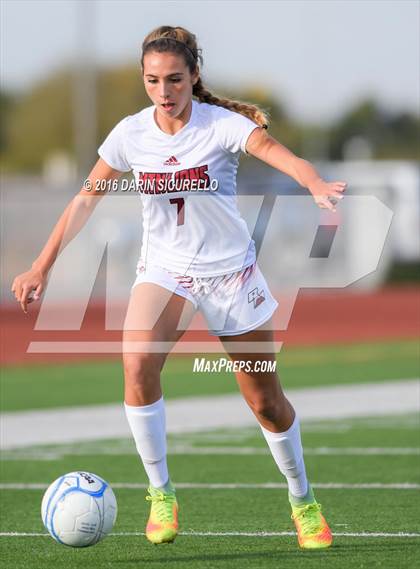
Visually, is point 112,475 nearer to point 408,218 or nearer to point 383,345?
point 383,345

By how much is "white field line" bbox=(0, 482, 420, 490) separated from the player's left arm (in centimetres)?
324

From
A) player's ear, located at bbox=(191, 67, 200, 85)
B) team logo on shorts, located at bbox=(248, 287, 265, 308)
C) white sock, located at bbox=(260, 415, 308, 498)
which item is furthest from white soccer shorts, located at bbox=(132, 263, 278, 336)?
player's ear, located at bbox=(191, 67, 200, 85)

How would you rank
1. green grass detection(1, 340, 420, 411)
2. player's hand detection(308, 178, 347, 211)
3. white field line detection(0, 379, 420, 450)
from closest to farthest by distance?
player's hand detection(308, 178, 347, 211), white field line detection(0, 379, 420, 450), green grass detection(1, 340, 420, 411)

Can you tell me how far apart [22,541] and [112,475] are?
269cm

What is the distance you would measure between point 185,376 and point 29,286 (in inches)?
447

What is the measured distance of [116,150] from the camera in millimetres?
6652

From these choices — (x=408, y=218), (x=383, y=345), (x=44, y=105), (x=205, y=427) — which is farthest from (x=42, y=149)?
(x=205, y=427)

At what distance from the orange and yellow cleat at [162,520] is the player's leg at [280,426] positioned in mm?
587

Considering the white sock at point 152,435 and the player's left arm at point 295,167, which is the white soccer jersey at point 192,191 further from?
the white sock at point 152,435

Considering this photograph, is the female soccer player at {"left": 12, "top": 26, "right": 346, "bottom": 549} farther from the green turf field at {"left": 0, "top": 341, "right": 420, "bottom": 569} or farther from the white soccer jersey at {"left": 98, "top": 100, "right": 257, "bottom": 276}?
the green turf field at {"left": 0, "top": 341, "right": 420, "bottom": 569}

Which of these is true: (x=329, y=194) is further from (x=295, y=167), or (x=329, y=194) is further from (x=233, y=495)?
(x=233, y=495)

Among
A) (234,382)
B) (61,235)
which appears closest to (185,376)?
(234,382)

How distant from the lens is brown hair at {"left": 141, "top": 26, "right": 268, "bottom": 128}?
21.0 ft

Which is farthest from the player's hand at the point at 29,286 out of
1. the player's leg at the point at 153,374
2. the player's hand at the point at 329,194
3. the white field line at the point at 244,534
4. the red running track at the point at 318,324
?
the red running track at the point at 318,324
